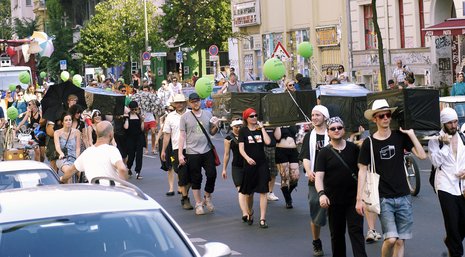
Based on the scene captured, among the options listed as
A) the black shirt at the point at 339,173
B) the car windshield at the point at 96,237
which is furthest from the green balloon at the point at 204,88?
the car windshield at the point at 96,237

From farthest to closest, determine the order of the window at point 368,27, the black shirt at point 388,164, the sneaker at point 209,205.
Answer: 1. the window at point 368,27
2. the sneaker at point 209,205
3. the black shirt at point 388,164

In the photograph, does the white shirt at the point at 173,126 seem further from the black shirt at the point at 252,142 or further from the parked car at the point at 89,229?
the parked car at the point at 89,229

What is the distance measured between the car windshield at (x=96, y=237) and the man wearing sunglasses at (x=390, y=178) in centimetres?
405

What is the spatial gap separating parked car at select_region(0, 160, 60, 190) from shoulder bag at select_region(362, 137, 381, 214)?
10.5ft

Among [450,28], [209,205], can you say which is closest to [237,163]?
[209,205]

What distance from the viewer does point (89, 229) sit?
6.59 m

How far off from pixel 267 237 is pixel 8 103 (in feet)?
88.2

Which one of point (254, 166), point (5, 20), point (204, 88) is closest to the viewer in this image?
→ point (254, 166)

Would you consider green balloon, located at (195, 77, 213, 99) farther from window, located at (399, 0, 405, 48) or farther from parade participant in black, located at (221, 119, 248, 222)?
window, located at (399, 0, 405, 48)

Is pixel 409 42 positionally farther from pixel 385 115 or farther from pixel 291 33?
pixel 385 115

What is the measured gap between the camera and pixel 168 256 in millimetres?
6547

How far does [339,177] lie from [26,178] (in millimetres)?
3181

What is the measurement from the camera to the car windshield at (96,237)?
6.46 meters

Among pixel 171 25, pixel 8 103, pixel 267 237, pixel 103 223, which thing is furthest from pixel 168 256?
pixel 171 25
